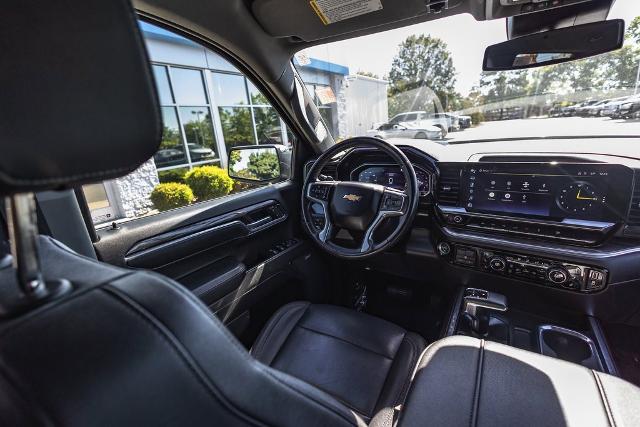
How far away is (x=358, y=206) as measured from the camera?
184cm

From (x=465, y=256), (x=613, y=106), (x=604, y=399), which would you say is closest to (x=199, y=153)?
(x=465, y=256)

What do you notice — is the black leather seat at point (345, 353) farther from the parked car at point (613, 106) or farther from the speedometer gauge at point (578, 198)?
the parked car at point (613, 106)

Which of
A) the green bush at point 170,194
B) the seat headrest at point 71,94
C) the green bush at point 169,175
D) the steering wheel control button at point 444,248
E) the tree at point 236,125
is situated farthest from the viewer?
the tree at point 236,125

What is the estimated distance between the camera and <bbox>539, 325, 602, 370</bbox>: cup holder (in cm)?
139

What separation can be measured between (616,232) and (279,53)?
1866 mm

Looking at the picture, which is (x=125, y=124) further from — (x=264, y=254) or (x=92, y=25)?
(x=264, y=254)

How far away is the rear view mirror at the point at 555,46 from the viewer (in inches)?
51.4

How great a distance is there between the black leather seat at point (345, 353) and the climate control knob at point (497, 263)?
2.00ft

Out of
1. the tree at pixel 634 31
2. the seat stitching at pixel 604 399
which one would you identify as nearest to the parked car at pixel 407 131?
the tree at pixel 634 31

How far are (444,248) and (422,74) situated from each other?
1.04 m

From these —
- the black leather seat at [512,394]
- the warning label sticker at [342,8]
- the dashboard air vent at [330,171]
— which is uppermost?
the warning label sticker at [342,8]

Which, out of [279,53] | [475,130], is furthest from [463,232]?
[279,53]

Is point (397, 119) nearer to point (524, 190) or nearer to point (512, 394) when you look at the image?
point (524, 190)

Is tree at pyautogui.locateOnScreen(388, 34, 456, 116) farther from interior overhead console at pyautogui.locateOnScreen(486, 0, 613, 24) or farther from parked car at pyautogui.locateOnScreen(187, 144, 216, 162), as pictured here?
parked car at pyautogui.locateOnScreen(187, 144, 216, 162)
